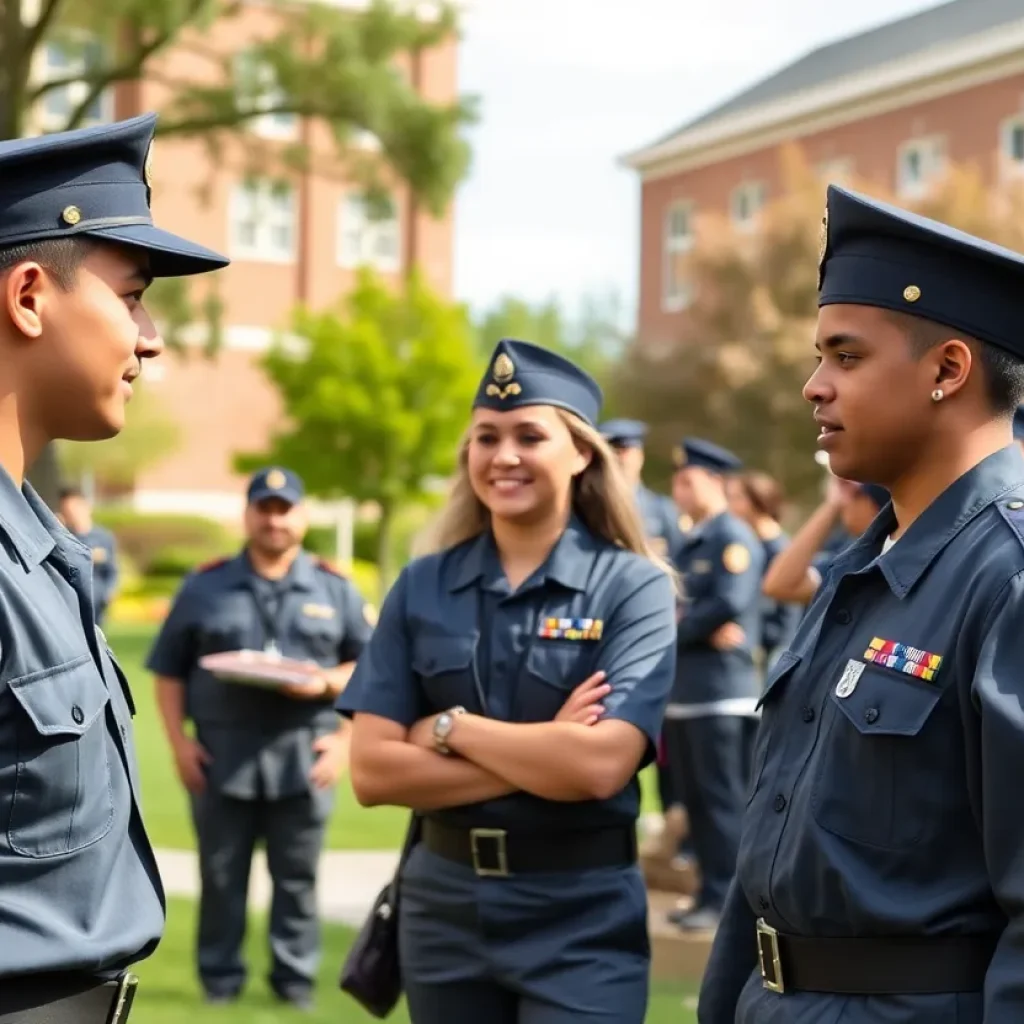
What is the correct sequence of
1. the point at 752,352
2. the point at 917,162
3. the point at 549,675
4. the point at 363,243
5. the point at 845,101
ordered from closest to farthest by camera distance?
1. the point at 549,675
2. the point at 752,352
3. the point at 917,162
4. the point at 845,101
5. the point at 363,243

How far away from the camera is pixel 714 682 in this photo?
357 inches

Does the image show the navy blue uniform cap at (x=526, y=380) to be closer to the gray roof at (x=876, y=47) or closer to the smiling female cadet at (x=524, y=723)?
the smiling female cadet at (x=524, y=723)

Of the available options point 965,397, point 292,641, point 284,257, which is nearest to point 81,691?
point 965,397

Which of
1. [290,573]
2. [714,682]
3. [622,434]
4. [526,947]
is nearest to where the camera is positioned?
[526,947]

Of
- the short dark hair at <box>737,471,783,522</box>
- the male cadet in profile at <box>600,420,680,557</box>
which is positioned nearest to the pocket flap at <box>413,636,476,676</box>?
the male cadet in profile at <box>600,420,680,557</box>

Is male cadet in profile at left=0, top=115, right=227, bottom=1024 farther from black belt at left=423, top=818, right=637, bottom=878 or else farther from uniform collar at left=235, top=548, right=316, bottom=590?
uniform collar at left=235, top=548, right=316, bottom=590

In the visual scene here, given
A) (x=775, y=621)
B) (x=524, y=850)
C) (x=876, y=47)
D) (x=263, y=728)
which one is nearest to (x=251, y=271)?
(x=876, y=47)

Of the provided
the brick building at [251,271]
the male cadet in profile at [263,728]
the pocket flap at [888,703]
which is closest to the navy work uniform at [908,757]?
the pocket flap at [888,703]

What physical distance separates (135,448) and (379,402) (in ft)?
33.6

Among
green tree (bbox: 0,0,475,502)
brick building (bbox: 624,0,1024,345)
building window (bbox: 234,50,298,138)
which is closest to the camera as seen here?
green tree (bbox: 0,0,475,502)

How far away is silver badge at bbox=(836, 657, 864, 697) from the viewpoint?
2955 millimetres

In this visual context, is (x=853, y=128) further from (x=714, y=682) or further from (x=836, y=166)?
(x=714, y=682)

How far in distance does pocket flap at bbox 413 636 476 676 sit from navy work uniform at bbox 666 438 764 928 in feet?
15.0

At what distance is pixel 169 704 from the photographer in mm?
→ 7828
